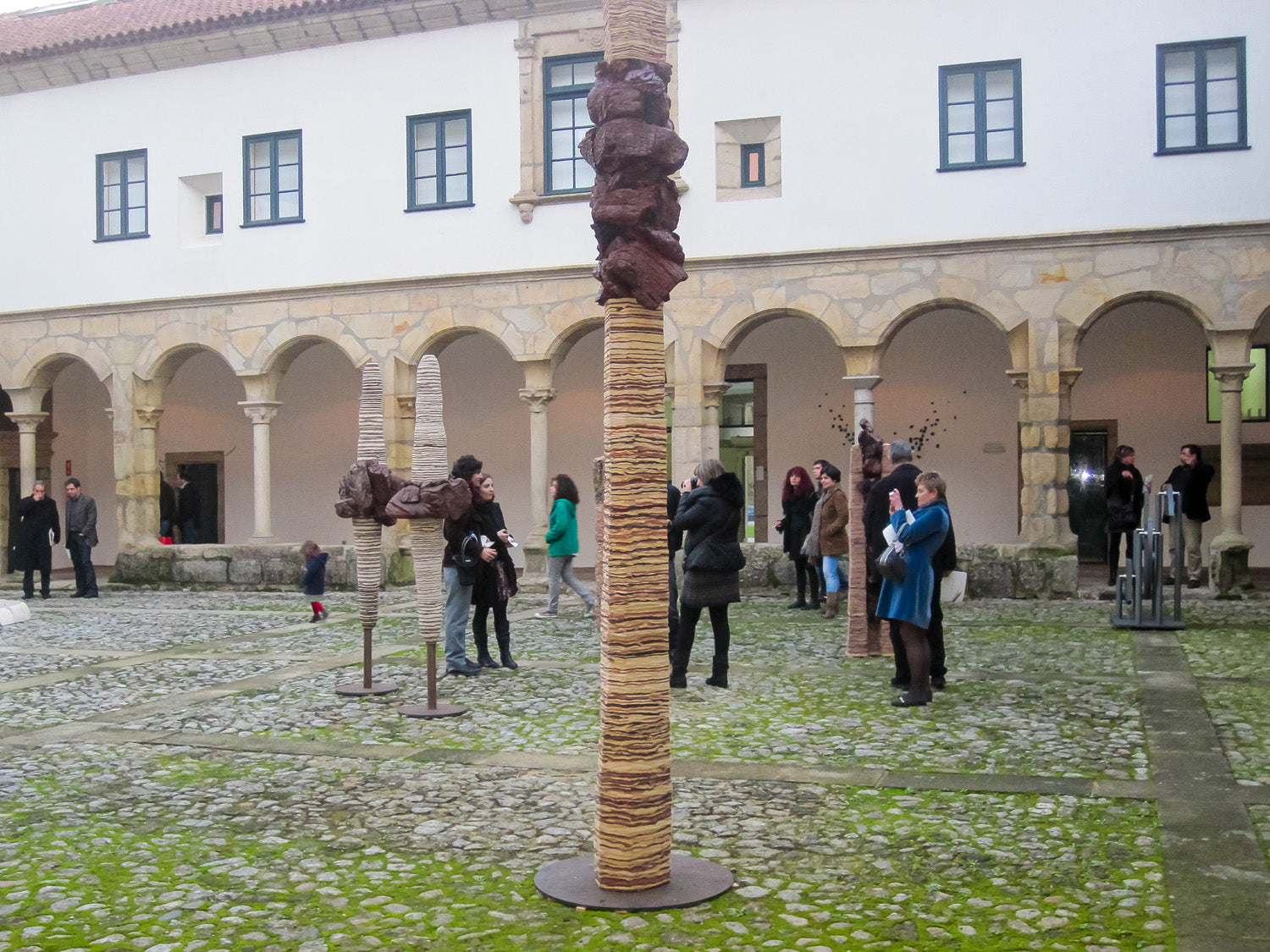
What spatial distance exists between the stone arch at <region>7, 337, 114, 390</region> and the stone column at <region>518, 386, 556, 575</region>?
6.51 metres

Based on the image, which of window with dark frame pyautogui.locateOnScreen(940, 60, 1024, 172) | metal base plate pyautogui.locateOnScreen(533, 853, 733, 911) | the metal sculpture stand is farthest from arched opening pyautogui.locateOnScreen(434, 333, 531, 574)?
metal base plate pyautogui.locateOnScreen(533, 853, 733, 911)

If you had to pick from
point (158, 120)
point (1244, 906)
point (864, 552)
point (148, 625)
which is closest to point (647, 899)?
point (1244, 906)

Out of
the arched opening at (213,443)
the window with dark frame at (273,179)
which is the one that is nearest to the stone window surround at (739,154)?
the window with dark frame at (273,179)

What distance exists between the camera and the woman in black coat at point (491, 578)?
9625 mm

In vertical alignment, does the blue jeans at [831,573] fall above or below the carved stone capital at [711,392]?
below

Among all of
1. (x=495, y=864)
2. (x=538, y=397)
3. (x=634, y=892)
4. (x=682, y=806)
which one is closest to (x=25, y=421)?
(x=538, y=397)

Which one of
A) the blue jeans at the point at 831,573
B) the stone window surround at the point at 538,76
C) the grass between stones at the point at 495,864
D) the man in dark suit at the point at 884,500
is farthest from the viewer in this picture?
the stone window surround at the point at 538,76

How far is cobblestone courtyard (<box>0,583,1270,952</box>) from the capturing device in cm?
425

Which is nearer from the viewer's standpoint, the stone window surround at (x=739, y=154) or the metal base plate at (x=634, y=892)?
the metal base plate at (x=634, y=892)

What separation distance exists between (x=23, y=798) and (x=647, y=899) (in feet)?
10.2

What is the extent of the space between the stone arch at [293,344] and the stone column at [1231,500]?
34.8 feet

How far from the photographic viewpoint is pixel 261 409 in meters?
19.3

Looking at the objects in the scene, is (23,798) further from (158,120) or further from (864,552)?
(158,120)

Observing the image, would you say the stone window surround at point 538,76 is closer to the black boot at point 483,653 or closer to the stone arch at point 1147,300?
the stone arch at point 1147,300
